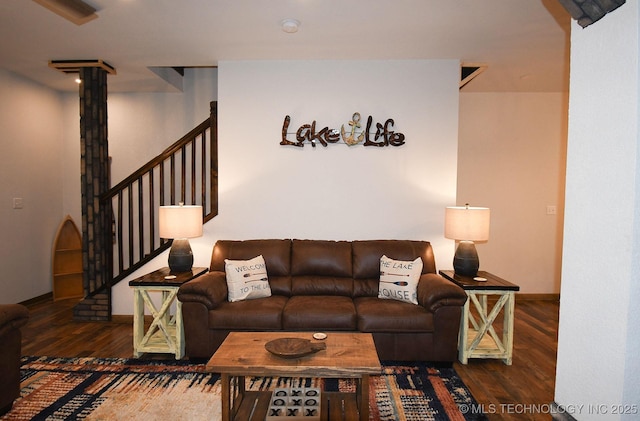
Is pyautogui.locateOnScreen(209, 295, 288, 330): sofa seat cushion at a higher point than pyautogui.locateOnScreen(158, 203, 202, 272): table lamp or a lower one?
lower

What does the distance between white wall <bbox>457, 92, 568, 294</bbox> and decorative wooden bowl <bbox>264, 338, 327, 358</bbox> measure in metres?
3.51

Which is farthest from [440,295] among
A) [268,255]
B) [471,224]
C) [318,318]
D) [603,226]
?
[603,226]

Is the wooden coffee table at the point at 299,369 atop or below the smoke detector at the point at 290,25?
below

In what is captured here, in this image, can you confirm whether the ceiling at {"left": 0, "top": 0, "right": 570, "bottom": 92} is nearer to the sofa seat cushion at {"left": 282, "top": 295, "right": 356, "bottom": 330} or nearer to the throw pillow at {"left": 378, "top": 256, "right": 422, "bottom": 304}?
the throw pillow at {"left": 378, "top": 256, "right": 422, "bottom": 304}

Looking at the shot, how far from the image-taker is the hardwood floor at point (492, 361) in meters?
2.48

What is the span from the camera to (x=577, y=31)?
4.75 ft

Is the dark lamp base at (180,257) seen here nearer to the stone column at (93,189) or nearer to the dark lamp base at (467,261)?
the stone column at (93,189)

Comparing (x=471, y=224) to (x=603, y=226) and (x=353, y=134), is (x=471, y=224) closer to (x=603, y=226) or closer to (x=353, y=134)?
(x=353, y=134)

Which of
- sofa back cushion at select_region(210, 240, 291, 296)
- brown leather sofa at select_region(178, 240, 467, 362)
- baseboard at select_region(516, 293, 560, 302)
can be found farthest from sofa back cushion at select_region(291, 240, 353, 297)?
baseboard at select_region(516, 293, 560, 302)

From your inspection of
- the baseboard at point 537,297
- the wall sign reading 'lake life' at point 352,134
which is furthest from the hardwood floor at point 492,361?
the wall sign reading 'lake life' at point 352,134

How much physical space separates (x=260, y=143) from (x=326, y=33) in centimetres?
128

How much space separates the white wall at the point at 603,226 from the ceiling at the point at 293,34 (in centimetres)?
162

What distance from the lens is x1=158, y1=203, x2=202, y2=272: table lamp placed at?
3.36 meters

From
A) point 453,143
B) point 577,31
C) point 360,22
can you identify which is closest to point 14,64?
point 360,22
